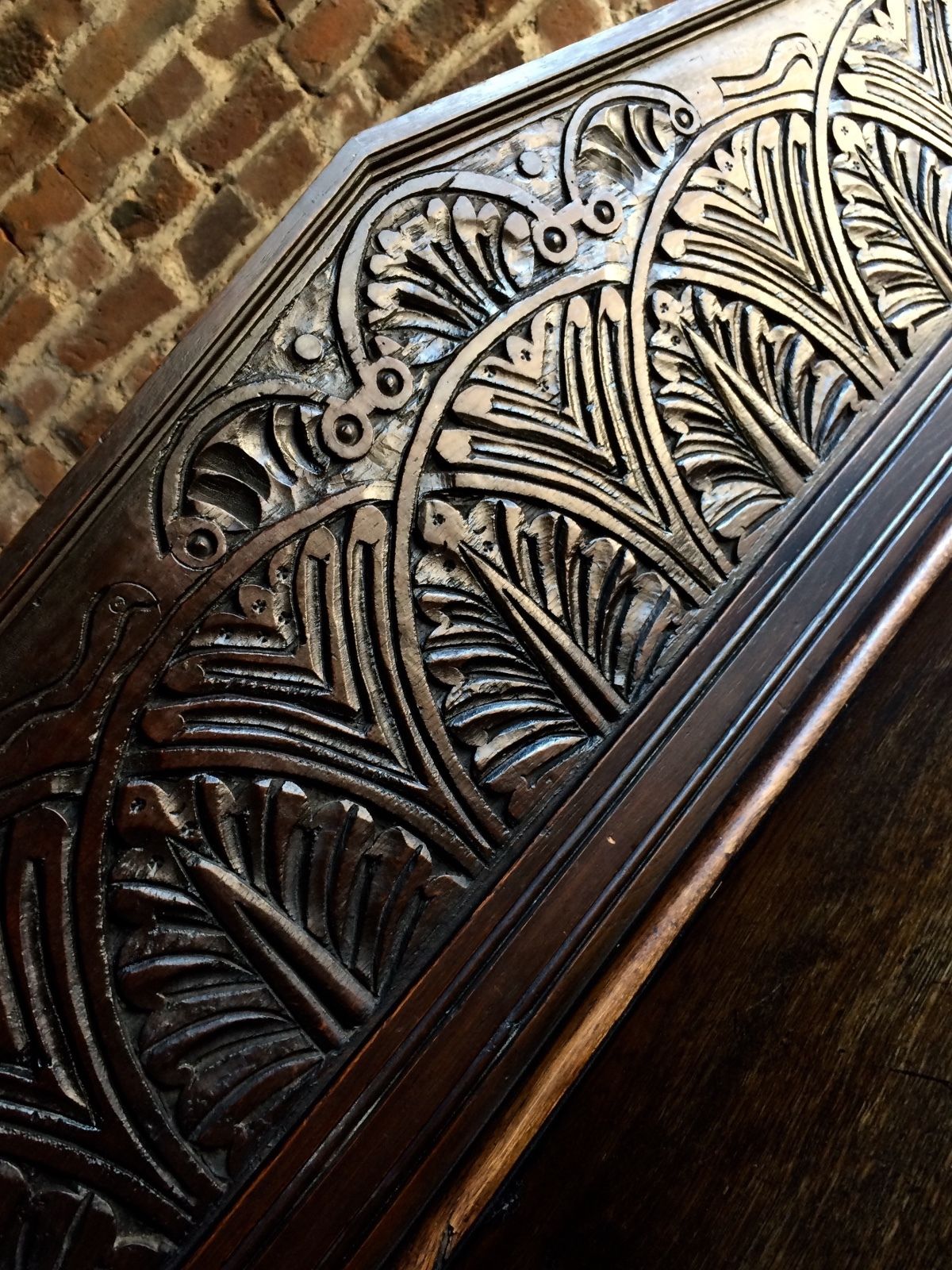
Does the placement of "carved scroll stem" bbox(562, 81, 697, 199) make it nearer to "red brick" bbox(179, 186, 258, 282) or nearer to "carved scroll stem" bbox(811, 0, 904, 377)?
"carved scroll stem" bbox(811, 0, 904, 377)

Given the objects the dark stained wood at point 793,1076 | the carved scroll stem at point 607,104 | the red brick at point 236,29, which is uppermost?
the red brick at point 236,29

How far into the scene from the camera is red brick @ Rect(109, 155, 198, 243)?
1.60 metres

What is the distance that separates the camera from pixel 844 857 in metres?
0.92

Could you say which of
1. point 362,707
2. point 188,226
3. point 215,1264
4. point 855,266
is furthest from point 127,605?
point 188,226

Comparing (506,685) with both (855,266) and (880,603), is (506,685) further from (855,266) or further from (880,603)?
(855,266)

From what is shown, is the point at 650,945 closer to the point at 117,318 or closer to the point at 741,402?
the point at 741,402

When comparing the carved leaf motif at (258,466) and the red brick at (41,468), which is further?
the red brick at (41,468)

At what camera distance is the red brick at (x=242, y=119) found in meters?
1.62

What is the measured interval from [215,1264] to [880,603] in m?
0.86

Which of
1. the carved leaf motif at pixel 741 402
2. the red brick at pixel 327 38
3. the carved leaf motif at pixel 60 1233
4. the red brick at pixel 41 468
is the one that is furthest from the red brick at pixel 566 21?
the carved leaf motif at pixel 60 1233

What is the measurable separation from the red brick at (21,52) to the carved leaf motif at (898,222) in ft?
3.82

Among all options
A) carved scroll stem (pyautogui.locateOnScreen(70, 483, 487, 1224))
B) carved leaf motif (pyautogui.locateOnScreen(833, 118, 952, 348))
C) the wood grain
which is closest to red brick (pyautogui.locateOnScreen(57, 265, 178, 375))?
carved scroll stem (pyautogui.locateOnScreen(70, 483, 487, 1224))

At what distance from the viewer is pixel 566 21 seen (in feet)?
5.86

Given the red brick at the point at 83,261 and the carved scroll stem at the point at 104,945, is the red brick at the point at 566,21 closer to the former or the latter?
the red brick at the point at 83,261
